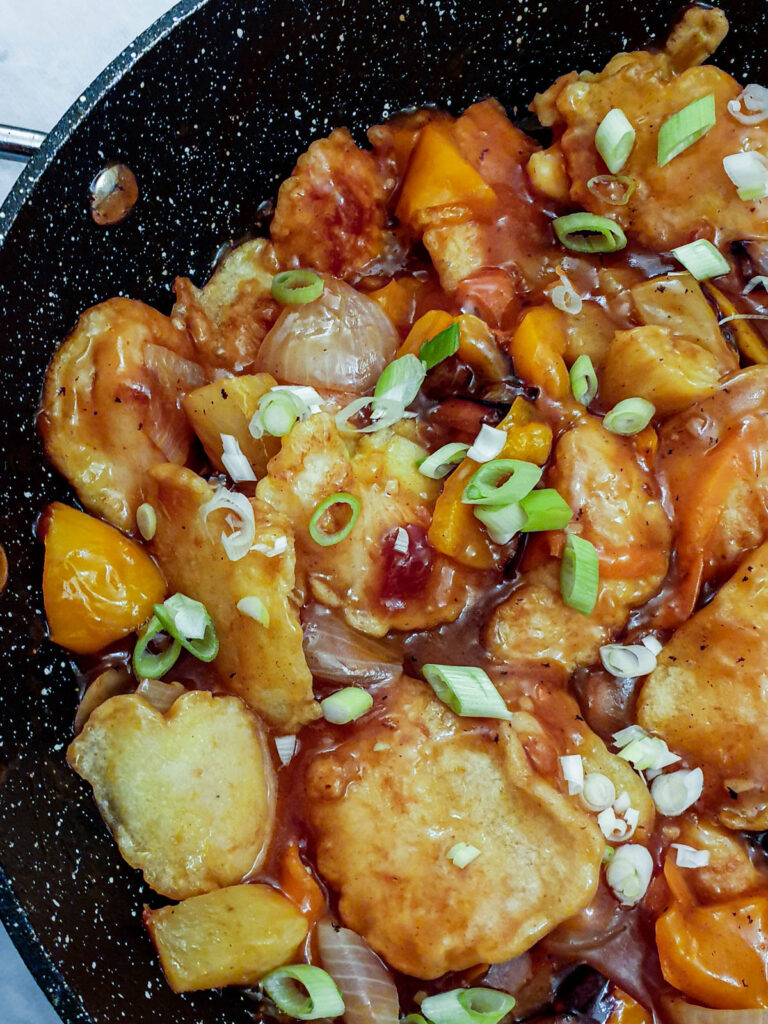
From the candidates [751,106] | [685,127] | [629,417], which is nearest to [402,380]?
[629,417]

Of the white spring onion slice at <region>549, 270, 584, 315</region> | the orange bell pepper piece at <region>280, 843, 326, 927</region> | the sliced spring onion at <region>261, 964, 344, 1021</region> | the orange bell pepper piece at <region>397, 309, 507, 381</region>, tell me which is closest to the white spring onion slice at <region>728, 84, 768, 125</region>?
the white spring onion slice at <region>549, 270, 584, 315</region>

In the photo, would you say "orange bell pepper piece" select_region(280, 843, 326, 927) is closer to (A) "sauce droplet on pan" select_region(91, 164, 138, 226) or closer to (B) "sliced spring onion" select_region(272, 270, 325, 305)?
(B) "sliced spring onion" select_region(272, 270, 325, 305)

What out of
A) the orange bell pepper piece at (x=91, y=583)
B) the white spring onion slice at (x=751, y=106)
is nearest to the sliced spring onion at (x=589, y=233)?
the white spring onion slice at (x=751, y=106)

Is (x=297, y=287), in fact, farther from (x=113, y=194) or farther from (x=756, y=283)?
(x=756, y=283)

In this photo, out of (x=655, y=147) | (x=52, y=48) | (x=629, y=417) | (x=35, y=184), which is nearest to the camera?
(x=35, y=184)

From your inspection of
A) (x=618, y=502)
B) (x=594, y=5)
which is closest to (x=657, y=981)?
(x=618, y=502)
